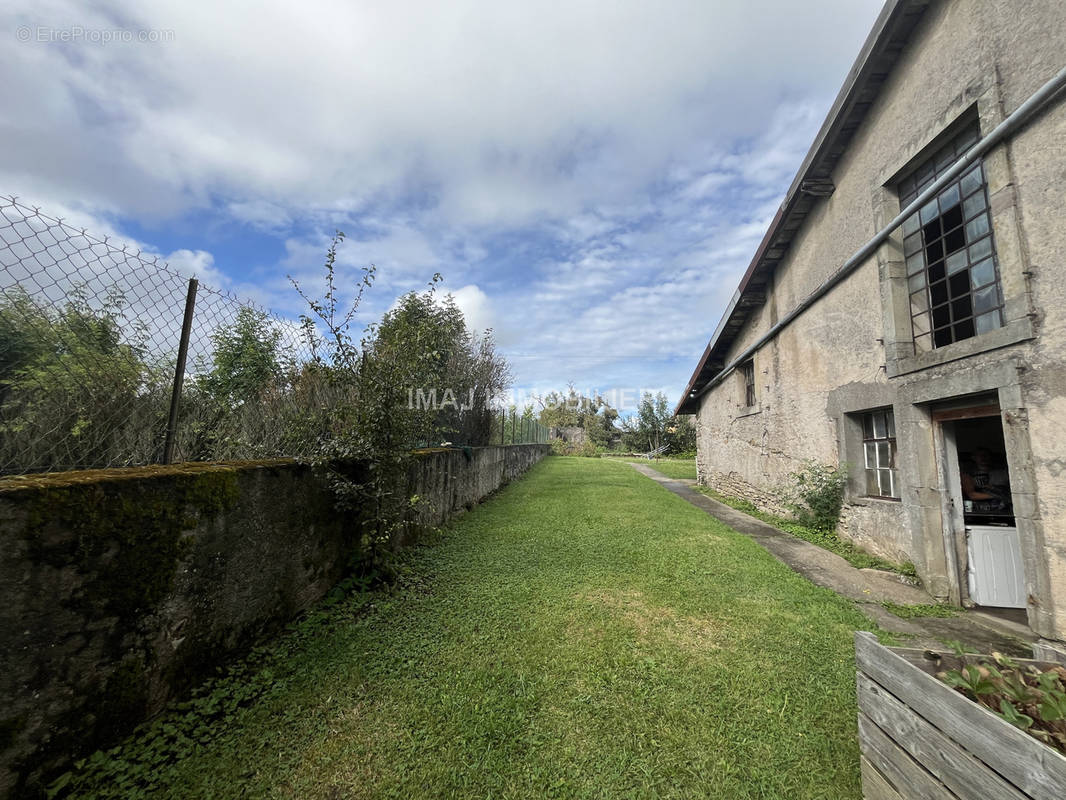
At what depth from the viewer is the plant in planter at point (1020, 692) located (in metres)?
1.21

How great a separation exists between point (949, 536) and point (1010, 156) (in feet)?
11.6

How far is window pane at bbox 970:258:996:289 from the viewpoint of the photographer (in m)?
3.76

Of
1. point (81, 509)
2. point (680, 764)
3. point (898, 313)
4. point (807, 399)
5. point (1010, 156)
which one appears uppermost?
point (1010, 156)

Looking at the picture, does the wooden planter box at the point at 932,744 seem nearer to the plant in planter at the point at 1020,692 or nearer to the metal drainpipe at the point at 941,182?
the plant in planter at the point at 1020,692

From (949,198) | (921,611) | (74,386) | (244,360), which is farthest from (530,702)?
(949,198)

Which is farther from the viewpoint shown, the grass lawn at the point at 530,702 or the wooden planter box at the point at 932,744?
the grass lawn at the point at 530,702

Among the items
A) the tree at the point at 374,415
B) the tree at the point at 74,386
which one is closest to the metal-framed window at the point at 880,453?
the tree at the point at 374,415

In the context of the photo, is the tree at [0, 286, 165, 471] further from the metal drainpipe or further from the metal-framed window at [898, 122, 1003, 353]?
the metal-framed window at [898, 122, 1003, 353]

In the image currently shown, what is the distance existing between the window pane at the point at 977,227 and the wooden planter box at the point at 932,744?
4.22 metres

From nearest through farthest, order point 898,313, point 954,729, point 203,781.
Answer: point 954,729, point 203,781, point 898,313

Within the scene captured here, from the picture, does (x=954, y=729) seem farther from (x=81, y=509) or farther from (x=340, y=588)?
(x=340, y=588)

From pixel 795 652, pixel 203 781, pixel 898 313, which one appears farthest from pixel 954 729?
pixel 898 313

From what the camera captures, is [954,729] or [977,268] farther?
[977,268]

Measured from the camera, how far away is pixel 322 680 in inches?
92.8
